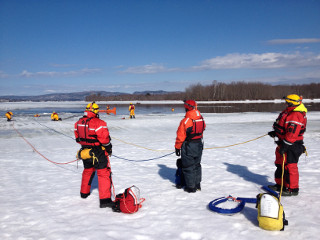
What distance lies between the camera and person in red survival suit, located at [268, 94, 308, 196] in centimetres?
465

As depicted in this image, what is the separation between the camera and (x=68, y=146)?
11.4 metres

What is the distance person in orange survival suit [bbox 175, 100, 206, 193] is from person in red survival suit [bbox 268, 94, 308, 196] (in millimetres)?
1547

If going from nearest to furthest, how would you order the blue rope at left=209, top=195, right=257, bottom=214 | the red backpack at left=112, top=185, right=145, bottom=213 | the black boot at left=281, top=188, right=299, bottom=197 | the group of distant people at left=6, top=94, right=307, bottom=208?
the blue rope at left=209, top=195, right=257, bottom=214
the red backpack at left=112, top=185, right=145, bottom=213
the group of distant people at left=6, top=94, right=307, bottom=208
the black boot at left=281, top=188, right=299, bottom=197

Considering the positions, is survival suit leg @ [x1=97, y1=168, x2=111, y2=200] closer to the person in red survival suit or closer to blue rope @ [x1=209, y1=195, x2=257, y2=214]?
blue rope @ [x1=209, y1=195, x2=257, y2=214]

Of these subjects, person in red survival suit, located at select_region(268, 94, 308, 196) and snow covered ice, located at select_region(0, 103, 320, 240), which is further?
person in red survival suit, located at select_region(268, 94, 308, 196)

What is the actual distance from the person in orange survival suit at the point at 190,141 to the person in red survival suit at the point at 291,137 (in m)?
1.55

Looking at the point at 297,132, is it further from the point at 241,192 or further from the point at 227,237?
the point at 227,237

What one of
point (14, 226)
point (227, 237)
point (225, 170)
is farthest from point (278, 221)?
point (14, 226)

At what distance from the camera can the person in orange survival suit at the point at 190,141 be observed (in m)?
5.02

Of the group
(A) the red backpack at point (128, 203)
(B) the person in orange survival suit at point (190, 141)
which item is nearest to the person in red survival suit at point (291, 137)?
(B) the person in orange survival suit at point (190, 141)

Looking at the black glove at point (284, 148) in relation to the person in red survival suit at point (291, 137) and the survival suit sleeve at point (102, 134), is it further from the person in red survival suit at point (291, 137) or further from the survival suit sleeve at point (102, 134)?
the survival suit sleeve at point (102, 134)

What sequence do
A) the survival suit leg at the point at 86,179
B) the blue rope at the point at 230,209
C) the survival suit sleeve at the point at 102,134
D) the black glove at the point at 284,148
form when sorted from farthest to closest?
the survival suit leg at the point at 86,179 < the black glove at the point at 284,148 < the survival suit sleeve at the point at 102,134 < the blue rope at the point at 230,209

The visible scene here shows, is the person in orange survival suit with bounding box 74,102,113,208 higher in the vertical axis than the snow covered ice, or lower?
higher

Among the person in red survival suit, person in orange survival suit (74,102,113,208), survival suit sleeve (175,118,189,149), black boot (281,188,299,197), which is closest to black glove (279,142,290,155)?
the person in red survival suit
